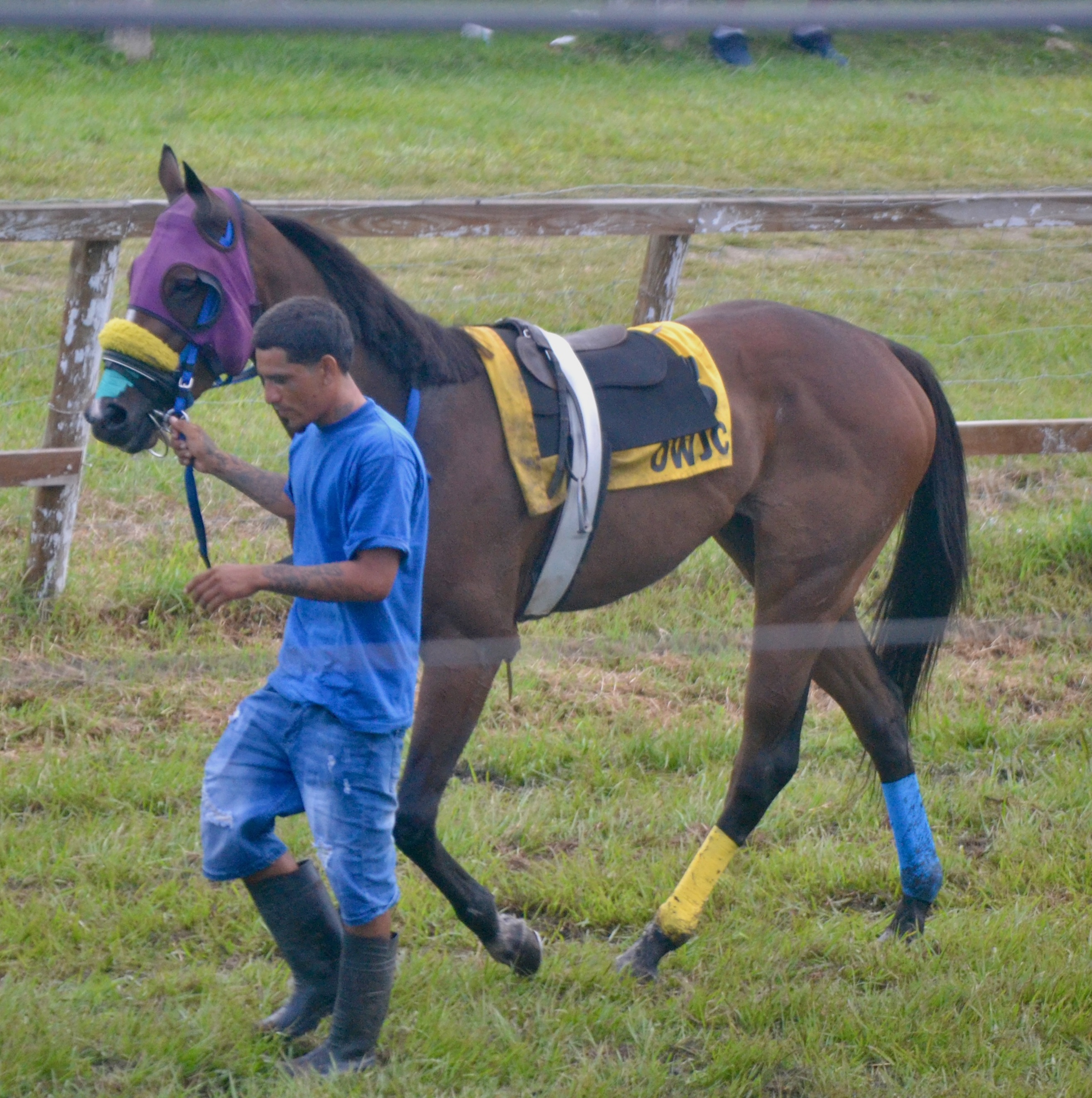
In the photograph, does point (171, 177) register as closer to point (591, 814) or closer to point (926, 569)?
point (591, 814)

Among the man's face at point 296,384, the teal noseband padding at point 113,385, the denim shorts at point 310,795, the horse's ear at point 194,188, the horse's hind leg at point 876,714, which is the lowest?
the horse's hind leg at point 876,714

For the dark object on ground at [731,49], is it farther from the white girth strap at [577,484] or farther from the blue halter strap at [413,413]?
the blue halter strap at [413,413]

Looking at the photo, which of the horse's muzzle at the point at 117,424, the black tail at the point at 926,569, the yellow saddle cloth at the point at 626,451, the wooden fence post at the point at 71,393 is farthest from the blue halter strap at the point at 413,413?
the wooden fence post at the point at 71,393

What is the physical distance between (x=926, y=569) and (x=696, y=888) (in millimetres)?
1217

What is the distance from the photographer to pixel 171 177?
286 cm

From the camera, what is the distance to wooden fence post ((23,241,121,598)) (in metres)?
4.46

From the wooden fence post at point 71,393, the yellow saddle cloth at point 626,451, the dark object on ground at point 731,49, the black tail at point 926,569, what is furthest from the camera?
the dark object on ground at point 731,49

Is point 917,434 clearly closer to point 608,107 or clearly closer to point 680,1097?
point 680,1097

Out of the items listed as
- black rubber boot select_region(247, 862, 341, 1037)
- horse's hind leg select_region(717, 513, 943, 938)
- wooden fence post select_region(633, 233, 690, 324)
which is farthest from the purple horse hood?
wooden fence post select_region(633, 233, 690, 324)

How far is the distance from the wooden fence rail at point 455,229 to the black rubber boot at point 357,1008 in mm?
2411

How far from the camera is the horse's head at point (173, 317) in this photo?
8.71 feet

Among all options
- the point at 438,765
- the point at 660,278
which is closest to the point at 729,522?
the point at 438,765

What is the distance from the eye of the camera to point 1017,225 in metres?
5.45

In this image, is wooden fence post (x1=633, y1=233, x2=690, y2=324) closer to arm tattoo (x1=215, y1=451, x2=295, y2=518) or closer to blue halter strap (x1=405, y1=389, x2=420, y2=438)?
blue halter strap (x1=405, y1=389, x2=420, y2=438)
